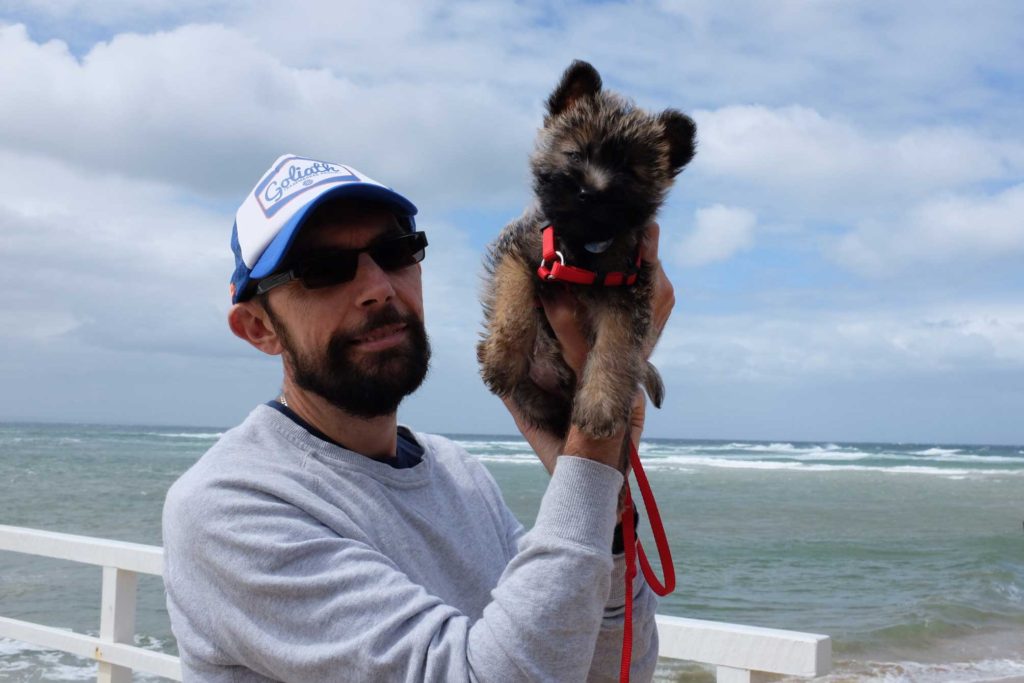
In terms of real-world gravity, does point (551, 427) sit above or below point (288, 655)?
above

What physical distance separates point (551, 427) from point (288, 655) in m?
1.10

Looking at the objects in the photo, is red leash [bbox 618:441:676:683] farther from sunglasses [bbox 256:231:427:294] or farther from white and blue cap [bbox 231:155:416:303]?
white and blue cap [bbox 231:155:416:303]

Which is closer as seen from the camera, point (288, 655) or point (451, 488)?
point (288, 655)

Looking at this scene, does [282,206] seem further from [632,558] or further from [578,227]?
[632,558]

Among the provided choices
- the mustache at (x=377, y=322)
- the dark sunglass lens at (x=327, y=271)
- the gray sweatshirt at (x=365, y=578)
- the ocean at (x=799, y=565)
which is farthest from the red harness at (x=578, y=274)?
the ocean at (x=799, y=565)

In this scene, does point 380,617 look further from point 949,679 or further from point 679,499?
point 679,499

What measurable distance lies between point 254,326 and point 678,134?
140cm

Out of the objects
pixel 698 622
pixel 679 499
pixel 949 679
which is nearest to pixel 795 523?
pixel 679 499

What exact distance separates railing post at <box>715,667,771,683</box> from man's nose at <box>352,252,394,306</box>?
4.56ft

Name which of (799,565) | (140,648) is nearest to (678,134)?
(140,648)

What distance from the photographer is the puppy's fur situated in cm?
262

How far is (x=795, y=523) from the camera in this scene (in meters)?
19.5

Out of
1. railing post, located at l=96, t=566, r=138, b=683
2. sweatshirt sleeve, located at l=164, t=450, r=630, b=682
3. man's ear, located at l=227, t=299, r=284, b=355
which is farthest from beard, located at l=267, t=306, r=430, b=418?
railing post, located at l=96, t=566, r=138, b=683

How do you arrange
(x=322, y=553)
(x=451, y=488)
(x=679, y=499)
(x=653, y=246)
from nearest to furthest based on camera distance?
(x=322, y=553) < (x=451, y=488) < (x=653, y=246) < (x=679, y=499)
